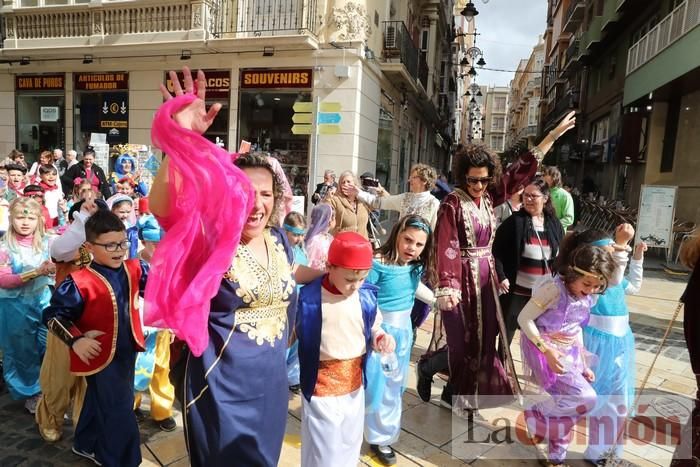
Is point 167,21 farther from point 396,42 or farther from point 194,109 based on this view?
point 194,109

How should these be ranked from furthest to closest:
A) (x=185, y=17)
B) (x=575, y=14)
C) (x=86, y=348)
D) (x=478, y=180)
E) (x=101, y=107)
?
(x=575, y=14) → (x=101, y=107) → (x=185, y=17) → (x=478, y=180) → (x=86, y=348)

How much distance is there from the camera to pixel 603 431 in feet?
10.1

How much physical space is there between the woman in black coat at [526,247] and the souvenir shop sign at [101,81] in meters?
12.3

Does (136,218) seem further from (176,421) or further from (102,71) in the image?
(102,71)

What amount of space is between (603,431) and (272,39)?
10.7 m

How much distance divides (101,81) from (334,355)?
1376cm

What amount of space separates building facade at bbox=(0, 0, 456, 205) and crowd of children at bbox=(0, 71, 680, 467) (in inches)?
299

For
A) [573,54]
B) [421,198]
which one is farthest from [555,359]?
[573,54]

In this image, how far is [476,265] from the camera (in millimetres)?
3404

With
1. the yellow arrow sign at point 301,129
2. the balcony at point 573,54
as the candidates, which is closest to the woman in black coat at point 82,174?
the yellow arrow sign at point 301,129

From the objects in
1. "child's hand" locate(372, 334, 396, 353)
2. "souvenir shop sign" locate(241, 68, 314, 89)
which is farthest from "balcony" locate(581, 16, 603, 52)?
"child's hand" locate(372, 334, 396, 353)

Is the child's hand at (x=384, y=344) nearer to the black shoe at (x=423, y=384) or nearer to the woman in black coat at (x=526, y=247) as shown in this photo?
the black shoe at (x=423, y=384)

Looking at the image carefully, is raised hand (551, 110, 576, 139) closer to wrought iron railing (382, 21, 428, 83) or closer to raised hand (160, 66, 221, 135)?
raised hand (160, 66, 221, 135)

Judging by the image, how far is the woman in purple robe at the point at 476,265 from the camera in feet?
11.0
